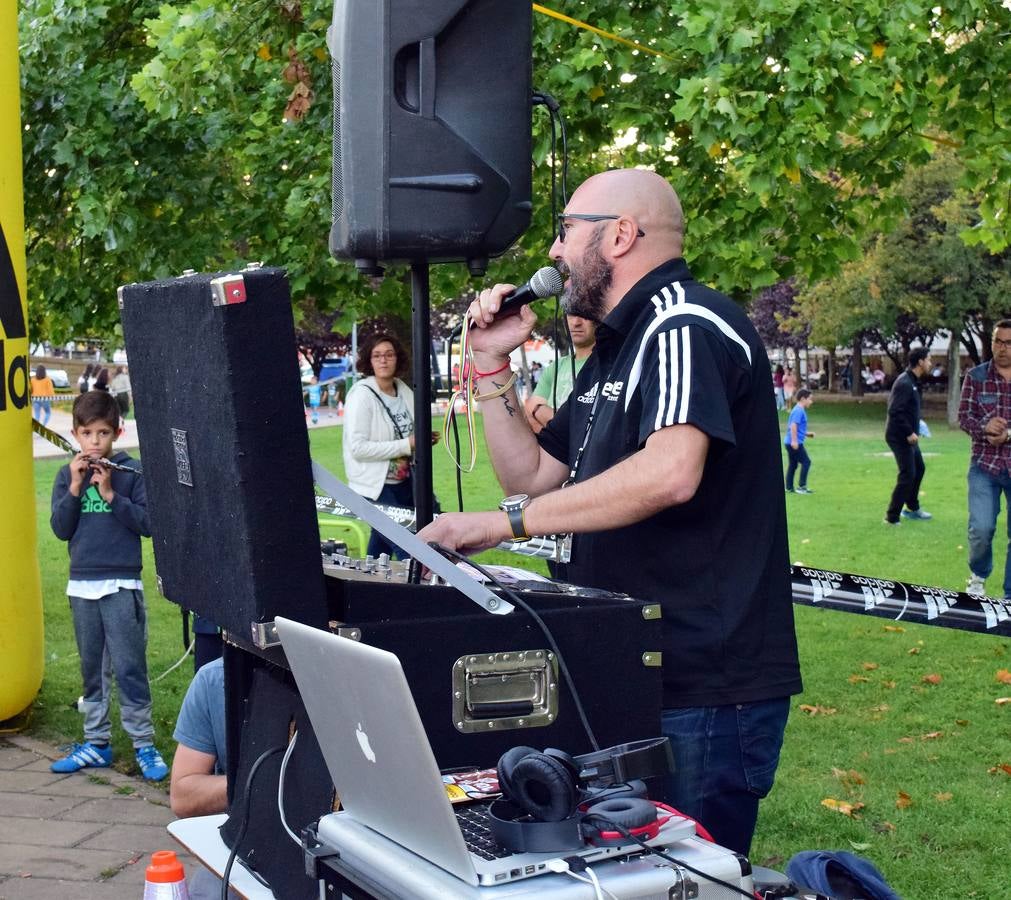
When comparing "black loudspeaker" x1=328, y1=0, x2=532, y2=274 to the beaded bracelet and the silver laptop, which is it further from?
the silver laptop

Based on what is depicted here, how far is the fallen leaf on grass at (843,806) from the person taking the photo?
511 cm

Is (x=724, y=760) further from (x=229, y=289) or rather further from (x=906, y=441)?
(x=906, y=441)

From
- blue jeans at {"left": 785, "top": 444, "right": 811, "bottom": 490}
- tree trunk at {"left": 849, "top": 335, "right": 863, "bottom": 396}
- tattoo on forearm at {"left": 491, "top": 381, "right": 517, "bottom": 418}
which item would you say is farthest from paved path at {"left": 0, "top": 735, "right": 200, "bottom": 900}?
tree trunk at {"left": 849, "top": 335, "right": 863, "bottom": 396}

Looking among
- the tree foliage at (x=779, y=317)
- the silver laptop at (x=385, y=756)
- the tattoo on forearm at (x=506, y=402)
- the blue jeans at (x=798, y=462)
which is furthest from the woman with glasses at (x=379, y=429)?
the tree foliage at (x=779, y=317)

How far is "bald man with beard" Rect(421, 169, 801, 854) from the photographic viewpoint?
2.51 m

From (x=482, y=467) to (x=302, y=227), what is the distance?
13.5 metres

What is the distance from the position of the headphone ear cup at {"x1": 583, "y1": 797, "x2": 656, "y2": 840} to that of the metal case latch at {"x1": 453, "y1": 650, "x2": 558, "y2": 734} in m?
0.41

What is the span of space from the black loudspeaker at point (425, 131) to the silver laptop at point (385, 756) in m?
1.28

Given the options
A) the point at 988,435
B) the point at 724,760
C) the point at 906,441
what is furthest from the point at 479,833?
the point at 906,441

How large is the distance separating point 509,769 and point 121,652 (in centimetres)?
420

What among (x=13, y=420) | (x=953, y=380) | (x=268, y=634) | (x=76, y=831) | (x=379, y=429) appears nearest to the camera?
(x=268, y=634)

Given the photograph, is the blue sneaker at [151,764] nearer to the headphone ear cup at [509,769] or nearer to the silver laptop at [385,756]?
the silver laptop at [385,756]

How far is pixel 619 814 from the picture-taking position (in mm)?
1933

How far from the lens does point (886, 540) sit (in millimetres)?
12977
